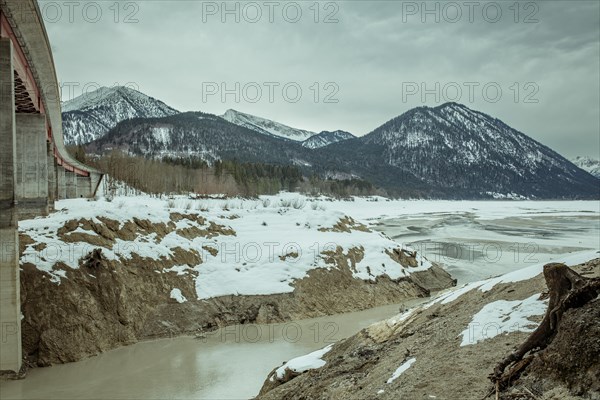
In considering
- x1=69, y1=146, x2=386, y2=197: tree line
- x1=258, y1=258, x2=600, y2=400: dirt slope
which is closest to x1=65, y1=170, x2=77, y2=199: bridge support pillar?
x1=69, y1=146, x2=386, y2=197: tree line

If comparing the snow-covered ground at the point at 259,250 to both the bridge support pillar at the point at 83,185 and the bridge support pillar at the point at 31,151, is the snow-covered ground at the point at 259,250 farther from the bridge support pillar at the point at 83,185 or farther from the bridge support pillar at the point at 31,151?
A: the bridge support pillar at the point at 83,185

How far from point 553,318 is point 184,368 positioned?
10421mm

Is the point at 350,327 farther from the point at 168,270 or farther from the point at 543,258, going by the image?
the point at 543,258

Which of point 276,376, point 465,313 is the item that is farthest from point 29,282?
point 465,313

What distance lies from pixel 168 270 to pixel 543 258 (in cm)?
2463

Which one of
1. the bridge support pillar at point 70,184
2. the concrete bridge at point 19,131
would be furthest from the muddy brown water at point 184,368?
the bridge support pillar at point 70,184

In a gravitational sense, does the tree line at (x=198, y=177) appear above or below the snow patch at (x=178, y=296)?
above

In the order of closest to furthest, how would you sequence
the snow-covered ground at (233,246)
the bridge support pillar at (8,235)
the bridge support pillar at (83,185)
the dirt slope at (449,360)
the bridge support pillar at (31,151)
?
the dirt slope at (449,360), the bridge support pillar at (8,235), the snow-covered ground at (233,246), the bridge support pillar at (31,151), the bridge support pillar at (83,185)

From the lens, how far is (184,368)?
11992mm

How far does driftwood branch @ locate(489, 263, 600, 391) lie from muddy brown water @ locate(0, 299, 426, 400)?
7.48 m

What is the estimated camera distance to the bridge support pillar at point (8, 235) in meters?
10.8

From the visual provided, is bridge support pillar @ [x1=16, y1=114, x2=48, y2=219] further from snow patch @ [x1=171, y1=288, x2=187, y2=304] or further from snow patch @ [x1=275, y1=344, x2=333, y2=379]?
snow patch @ [x1=275, y1=344, x2=333, y2=379]

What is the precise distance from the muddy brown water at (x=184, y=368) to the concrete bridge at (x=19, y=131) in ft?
4.70

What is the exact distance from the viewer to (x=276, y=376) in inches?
298
